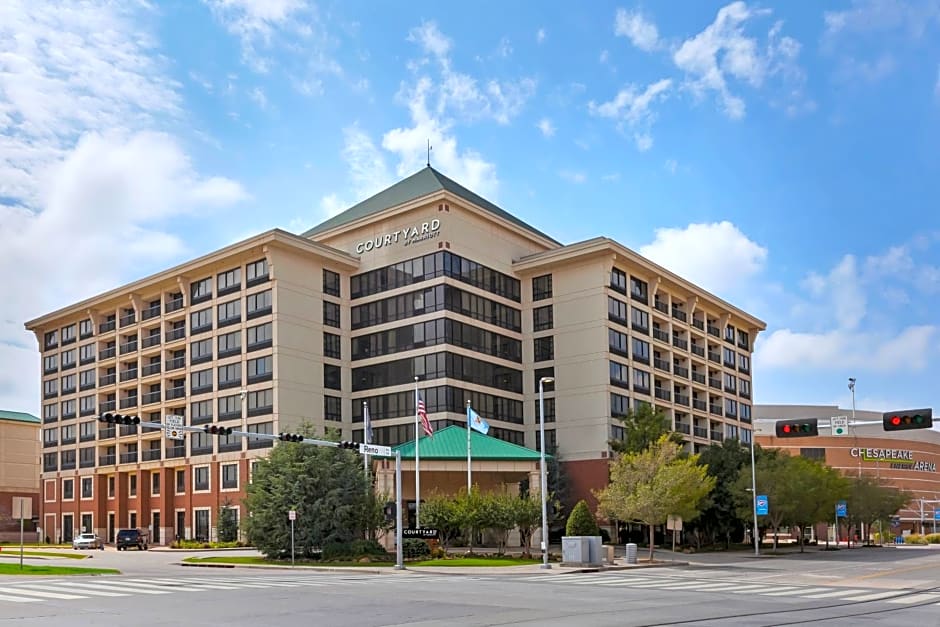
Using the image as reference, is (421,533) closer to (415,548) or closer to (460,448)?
(415,548)

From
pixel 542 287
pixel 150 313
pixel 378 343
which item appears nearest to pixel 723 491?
pixel 542 287

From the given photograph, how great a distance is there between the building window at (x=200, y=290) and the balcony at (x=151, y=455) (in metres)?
13.6

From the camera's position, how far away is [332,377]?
83.1 metres

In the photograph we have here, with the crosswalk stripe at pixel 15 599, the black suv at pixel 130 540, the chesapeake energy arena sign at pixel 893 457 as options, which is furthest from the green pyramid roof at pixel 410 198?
the chesapeake energy arena sign at pixel 893 457

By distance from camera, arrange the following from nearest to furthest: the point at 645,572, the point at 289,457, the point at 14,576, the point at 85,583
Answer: the point at 85,583, the point at 14,576, the point at 645,572, the point at 289,457

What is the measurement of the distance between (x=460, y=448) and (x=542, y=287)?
20.9 m

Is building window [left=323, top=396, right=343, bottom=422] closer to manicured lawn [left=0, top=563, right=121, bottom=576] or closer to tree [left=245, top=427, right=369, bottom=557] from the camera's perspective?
tree [left=245, top=427, right=369, bottom=557]

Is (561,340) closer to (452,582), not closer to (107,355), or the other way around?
(107,355)

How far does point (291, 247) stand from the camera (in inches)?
3132

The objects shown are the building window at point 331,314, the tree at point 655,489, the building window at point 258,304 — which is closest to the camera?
the tree at point 655,489

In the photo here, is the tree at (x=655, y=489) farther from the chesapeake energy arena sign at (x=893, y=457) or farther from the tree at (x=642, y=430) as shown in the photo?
the chesapeake energy arena sign at (x=893, y=457)

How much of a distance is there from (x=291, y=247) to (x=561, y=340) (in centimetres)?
2320

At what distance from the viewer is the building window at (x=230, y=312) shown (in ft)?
268

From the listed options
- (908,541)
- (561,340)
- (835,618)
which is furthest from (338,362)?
(908,541)
